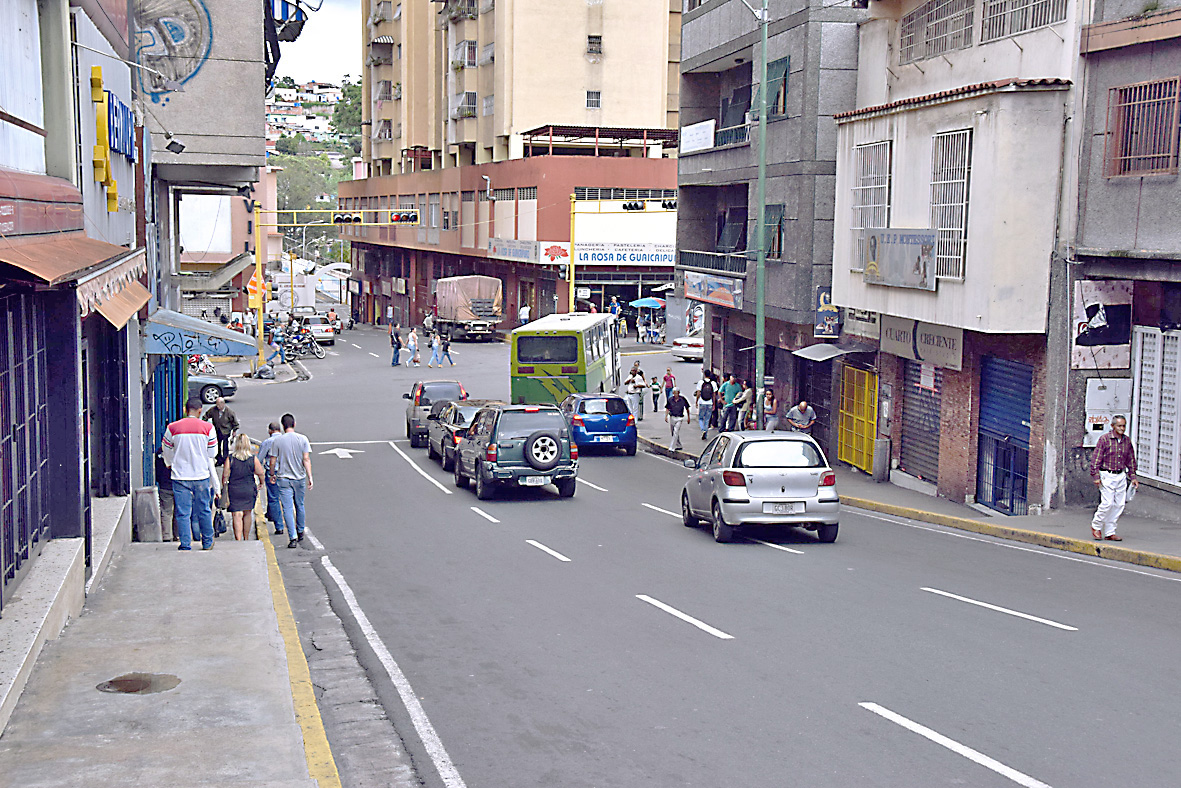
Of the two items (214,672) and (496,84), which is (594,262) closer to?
(496,84)

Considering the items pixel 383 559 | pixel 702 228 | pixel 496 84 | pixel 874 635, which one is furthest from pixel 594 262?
pixel 874 635

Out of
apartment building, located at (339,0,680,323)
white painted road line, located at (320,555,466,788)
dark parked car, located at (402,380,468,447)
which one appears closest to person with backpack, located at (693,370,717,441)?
dark parked car, located at (402,380,468,447)

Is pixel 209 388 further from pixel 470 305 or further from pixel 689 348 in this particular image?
pixel 470 305

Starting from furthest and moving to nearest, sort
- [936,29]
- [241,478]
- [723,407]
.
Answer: [723,407] < [936,29] < [241,478]

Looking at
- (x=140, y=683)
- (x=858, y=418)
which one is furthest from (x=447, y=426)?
(x=140, y=683)

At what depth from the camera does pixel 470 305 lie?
74.1m

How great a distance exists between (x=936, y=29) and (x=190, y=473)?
670 inches

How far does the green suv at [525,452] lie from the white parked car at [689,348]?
37695 mm

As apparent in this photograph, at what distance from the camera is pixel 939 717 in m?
9.23

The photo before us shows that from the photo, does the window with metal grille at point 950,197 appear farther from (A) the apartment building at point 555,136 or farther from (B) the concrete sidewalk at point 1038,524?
(A) the apartment building at point 555,136

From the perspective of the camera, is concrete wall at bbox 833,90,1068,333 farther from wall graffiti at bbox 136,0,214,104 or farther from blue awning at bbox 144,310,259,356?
wall graffiti at bbox 136,0,214,104

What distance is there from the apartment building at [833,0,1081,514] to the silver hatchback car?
4484mm

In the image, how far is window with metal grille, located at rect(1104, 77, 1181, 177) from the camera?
17.8 meters

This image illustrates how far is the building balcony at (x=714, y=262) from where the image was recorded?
35.3m
